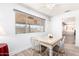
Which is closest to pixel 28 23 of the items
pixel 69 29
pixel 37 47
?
pixel 37 47

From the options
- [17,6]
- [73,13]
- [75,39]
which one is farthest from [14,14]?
[75,39]

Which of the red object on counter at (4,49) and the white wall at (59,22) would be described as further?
the white wall at (59,22)

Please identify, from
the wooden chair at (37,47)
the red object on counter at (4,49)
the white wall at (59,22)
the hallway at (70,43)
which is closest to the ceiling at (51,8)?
the white wall at (59,22)

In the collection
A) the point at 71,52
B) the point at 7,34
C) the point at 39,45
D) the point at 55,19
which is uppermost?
the point at 55,19

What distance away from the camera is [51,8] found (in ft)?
3.96

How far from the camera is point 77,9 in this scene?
114 cm

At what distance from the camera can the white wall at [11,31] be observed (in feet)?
3.60

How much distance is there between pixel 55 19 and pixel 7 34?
84 centimetres

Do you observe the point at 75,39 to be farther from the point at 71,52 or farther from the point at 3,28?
the point at 3,28

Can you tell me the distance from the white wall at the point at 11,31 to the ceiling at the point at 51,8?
9 centimetres

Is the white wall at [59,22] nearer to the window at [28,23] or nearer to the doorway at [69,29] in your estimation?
the doorway at [69,29]

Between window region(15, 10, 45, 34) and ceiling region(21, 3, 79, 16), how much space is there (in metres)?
0.15

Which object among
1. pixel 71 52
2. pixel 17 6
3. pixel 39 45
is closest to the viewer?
pixel 17 6

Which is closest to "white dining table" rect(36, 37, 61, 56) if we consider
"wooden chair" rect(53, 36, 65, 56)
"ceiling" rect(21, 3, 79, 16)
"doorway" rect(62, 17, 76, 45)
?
"wooden chair" rect(53, 36, 65, 56)
